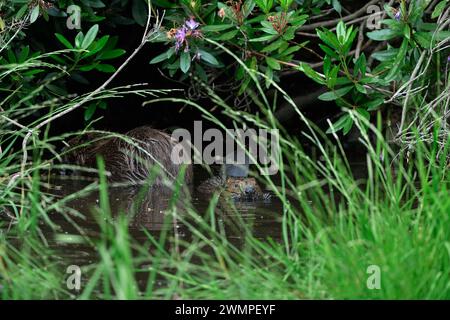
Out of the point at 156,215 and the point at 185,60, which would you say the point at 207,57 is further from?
the point at 156,215

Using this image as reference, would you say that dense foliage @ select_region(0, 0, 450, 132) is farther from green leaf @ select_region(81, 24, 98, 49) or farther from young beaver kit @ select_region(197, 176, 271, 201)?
young beaver kit @ select_region(197, 176, 271, 201)

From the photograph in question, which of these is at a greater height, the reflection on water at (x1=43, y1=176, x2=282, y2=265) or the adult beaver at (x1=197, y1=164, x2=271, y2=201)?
the adult beaver at (x1=197, y1=164, x2=271, y2=201)

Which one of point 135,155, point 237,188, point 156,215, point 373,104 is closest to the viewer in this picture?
point 156,215

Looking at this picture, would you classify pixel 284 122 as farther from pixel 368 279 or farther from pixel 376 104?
pixel 368 279

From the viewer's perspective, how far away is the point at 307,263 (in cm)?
334

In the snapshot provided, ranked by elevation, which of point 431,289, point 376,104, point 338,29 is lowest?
point 431,289

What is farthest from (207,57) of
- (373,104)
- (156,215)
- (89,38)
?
(156,215)

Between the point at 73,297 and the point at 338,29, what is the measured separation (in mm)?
2619

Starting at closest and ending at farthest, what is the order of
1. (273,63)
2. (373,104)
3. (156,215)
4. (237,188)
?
1. (156,215)
2. (373,104)
3. (273,63)
4. (237,188)

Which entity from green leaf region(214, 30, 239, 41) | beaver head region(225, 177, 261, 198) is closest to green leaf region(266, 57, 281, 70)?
green leaf region(214, 30, 239, 41)

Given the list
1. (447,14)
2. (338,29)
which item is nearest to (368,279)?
(338,29)

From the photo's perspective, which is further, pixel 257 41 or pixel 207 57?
pixel 207 57

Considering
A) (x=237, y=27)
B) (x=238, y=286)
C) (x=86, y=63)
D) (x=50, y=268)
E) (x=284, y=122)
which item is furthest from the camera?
(x=284, y=122)

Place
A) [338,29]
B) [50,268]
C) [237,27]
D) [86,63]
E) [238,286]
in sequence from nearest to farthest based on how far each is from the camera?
→ [238,286]
[50,268]
[338,29]
[237,27]
[86,63]
